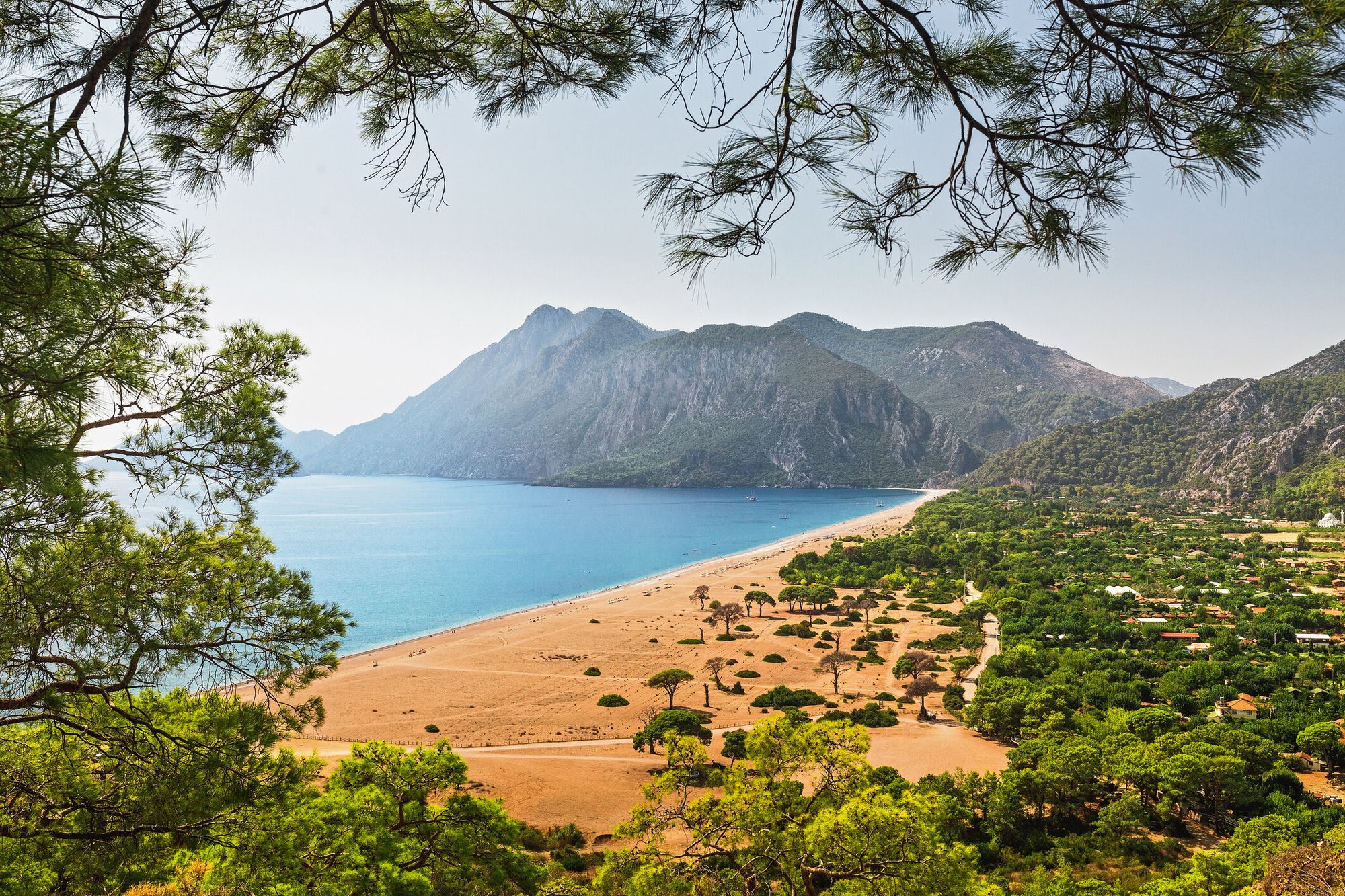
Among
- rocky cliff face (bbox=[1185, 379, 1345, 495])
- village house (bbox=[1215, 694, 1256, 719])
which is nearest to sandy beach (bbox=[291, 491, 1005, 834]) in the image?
village house (bbox=[1215, 694, 1256, 719])

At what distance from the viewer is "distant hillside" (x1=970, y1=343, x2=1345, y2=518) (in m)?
76.4

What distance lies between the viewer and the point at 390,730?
69.2 ft

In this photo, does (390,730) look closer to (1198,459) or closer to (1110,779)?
(1110,779)

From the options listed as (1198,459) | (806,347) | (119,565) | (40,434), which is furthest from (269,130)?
(806,347)

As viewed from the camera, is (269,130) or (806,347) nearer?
(269,130)

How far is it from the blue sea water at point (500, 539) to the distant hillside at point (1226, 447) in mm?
26499

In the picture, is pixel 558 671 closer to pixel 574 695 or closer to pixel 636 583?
pixel 574 695

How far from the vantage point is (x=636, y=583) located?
51.3m

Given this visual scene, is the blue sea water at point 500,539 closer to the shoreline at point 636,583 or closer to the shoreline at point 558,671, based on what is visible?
the shoreline at point 636,583

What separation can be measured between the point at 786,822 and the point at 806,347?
189 meters

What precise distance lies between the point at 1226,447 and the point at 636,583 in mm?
86290

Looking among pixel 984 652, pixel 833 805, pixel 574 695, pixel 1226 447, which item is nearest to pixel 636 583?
pixel 574 695

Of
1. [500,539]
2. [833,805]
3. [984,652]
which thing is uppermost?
[833,805]

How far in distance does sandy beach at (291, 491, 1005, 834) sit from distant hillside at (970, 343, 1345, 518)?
66995 mm
